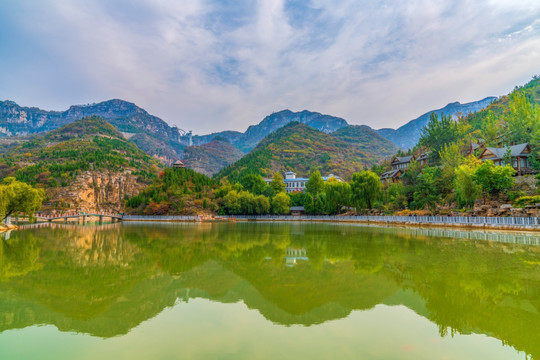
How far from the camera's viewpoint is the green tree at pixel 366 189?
63.2 metres

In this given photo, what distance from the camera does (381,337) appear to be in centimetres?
734

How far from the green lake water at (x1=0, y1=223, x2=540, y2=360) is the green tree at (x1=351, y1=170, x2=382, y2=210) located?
4653cm

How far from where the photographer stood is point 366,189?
63375 millimetres

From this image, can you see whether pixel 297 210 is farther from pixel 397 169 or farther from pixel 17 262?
pixel 17 262

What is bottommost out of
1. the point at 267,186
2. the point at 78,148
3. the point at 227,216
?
the point at 227,216

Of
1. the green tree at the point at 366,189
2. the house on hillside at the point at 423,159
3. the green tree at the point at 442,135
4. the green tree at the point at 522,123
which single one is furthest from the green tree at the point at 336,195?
the green tree at the point at 522,123

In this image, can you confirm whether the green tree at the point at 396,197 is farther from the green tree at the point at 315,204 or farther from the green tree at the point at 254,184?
the green tree at the point at 254,184

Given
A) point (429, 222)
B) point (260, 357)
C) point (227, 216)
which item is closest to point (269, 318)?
point (260, 357)

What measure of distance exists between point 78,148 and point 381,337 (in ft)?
551

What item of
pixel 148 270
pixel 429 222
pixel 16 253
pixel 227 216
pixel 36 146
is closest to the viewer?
pixel 148 270

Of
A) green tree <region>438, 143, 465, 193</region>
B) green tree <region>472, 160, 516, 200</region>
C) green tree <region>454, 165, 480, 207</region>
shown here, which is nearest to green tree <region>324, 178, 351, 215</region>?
A: green tree <region>438, 143, 465, 193</region>

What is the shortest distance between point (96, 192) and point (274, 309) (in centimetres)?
13604

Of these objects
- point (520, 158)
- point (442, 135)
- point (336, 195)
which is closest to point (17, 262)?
point (336, 195)

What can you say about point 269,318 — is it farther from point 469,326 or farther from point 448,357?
point 469,326
